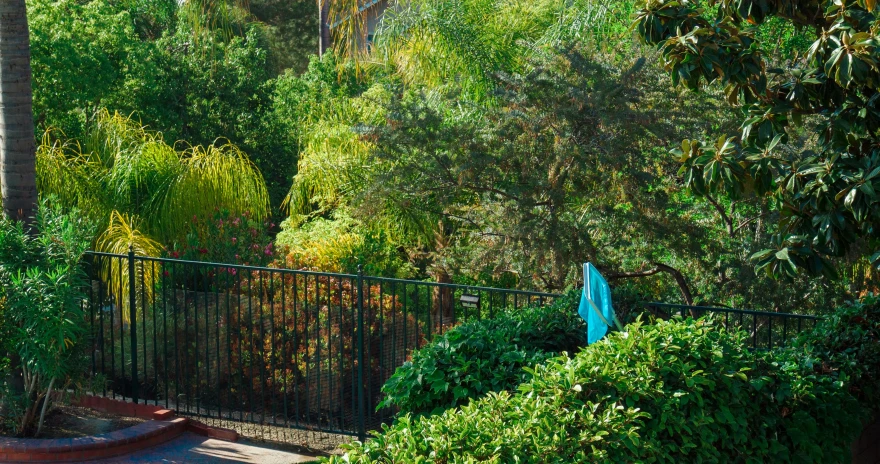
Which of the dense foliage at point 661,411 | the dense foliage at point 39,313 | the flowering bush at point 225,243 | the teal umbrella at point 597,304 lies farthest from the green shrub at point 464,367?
the flowering bush at point 225,243

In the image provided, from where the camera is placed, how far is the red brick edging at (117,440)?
24.4 feet

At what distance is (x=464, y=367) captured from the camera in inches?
200

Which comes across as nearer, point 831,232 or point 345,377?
point 831,232

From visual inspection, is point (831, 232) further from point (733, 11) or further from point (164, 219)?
point (164, 219)

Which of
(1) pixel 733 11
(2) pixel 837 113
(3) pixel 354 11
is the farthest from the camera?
(3) pixel 354 11

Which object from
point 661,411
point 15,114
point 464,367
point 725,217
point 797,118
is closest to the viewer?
point 661,411

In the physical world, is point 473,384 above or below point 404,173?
below

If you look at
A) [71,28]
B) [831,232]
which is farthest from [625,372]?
[71,28]

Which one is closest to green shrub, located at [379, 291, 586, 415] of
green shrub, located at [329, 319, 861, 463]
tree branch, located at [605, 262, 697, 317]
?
green shrub, located at [329, 319, 861, 463]

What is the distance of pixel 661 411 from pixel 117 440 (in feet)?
17.2

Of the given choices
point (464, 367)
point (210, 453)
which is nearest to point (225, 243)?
point (210, 453)

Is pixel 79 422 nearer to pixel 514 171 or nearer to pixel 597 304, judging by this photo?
pixel 514 171

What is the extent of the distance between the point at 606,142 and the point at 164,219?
5.69m

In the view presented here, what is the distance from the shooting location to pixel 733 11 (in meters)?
5.82
